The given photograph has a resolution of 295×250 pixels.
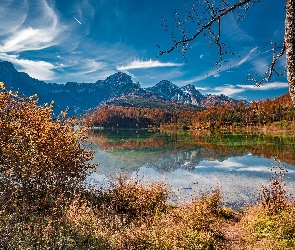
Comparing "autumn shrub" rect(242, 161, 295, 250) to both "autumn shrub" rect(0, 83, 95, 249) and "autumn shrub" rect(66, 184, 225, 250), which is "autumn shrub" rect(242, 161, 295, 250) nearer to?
"autumn shrub" rect(66, 184, 225, 250)

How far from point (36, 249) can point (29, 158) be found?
15.1 feet

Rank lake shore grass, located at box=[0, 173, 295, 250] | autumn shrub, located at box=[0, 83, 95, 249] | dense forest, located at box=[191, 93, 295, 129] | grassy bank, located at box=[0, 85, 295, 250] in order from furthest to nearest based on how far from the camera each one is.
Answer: dense forest, located at box=[191, 93, 295, 129], autumn shrub, located at box=[0, 83, 95, 249], grassy bank, located at box=[0, 85, 295, 250], lake shore grass, located at box=[0, 173, 295, 250]

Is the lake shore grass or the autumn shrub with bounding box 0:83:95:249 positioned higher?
the autumn shrub with bounding box 0:83:95:249

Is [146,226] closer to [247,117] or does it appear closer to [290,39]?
[290,39]

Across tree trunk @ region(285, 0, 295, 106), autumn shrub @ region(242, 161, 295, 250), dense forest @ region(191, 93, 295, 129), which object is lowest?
autumn shrub @ region(242, 161, 295, 250)

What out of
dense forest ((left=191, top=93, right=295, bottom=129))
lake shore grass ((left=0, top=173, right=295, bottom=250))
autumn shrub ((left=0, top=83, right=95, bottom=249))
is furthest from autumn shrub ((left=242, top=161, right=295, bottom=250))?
dense forest ((left=191, top=93, right=295, bottom=129))

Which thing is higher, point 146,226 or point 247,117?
point 247,117

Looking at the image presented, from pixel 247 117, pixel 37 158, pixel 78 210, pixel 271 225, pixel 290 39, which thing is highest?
pixel 247 117

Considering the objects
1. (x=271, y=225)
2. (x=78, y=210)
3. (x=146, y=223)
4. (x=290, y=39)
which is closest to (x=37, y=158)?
(x=78, y=210)

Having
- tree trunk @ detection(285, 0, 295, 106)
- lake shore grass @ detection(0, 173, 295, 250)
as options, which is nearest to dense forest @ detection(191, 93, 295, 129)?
lake shore grass @ detection(0, 173, 295, 250)

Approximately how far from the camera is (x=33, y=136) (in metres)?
11.1

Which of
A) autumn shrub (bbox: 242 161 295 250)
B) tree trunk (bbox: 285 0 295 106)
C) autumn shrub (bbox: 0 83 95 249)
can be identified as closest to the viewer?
tree trunk (bbox: 285 0 295 106)

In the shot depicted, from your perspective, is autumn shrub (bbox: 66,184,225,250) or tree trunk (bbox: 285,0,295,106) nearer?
tree trunk (bbox: 285,0,295,106)

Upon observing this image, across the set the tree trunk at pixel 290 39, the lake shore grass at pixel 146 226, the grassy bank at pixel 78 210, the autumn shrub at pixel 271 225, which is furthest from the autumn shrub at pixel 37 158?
the tree trunk at pixel 290 39
